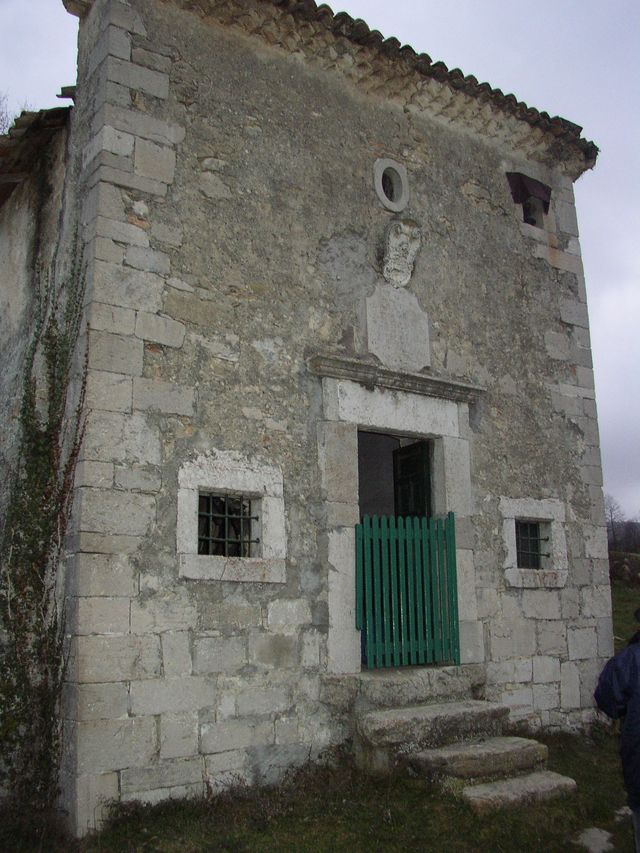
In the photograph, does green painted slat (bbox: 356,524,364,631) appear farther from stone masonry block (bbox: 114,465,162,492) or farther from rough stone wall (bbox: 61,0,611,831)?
stone masonry block (bbox: 114,465,162,492)

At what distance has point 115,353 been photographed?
5375 millimetres

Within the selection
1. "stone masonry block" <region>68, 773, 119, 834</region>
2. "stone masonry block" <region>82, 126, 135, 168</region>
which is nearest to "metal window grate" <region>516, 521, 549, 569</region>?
"stone masonry block" <region>68, 773, 119, 834</region>

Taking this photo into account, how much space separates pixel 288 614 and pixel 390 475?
325cm

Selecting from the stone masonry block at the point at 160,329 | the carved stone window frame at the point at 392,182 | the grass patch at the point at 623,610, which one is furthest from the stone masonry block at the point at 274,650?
the grass patch at the point at 623,610

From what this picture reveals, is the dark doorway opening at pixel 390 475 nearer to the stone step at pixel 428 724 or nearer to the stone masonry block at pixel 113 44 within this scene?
the stone step at pixel 428 724

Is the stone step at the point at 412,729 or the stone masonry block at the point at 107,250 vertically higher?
the stone masonry block at the point at 107,250

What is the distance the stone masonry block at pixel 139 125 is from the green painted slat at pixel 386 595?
10.8ft

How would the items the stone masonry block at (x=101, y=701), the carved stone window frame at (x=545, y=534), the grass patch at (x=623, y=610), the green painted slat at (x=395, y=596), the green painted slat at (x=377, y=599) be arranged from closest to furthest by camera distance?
the stone masonry block at (x=101, y=701) < the green painted slat at (x=377, y=599) < the green painted slat at (x=395, y=596) < the carved stone window frame at (x=545, y=534) < the grass patch at (x=623, y=610)

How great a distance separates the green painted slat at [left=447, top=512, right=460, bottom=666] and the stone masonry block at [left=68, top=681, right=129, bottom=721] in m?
2.78

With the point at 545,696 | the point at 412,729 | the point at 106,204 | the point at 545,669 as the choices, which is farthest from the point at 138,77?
the point at 545,696

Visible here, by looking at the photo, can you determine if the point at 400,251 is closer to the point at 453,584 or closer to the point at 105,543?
the point at 453,584

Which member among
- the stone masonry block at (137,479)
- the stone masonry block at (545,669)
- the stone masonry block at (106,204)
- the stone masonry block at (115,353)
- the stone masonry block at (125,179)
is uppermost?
the stone masonry block at (125,179)

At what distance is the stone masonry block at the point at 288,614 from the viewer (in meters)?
5.71

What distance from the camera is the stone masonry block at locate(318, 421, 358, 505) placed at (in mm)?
6180
